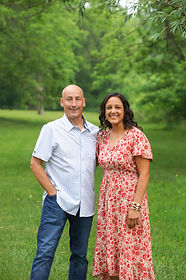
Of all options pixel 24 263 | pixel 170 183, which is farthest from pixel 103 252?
pixel 170 183

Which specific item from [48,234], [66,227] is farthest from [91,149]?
[66,227]

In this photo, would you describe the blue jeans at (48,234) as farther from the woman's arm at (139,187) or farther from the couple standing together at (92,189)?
the woman's arm at (139,187)

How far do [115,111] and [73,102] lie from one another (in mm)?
375

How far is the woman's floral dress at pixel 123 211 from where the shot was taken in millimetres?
4152

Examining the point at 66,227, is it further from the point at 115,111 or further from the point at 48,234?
the point at 115,111

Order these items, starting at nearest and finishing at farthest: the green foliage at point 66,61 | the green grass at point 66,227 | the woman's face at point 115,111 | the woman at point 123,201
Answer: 1. the woman at point 123,201
2. the woman's face at point 115,111
3. the green grass at point 66,227
4. the green foliage at point 66,61

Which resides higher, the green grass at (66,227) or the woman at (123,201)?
the woman at (123,201)

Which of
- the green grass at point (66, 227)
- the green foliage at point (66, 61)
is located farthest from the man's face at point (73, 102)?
the green foliage at point (66, 61)

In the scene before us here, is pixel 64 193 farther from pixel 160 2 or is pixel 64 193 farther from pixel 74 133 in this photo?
pixel 160 2

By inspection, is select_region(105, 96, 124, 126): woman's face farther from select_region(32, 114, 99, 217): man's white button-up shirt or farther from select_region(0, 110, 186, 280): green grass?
select_region(0, 110, 186, 280): green grass

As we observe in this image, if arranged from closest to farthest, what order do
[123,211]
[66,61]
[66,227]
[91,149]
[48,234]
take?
[48,234] → [123,211] → [91,149] → [66,227] → [66,61]

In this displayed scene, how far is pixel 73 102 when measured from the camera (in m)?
4.16

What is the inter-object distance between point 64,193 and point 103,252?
26.5 inches

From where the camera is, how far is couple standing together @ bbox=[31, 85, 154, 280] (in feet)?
13.4
